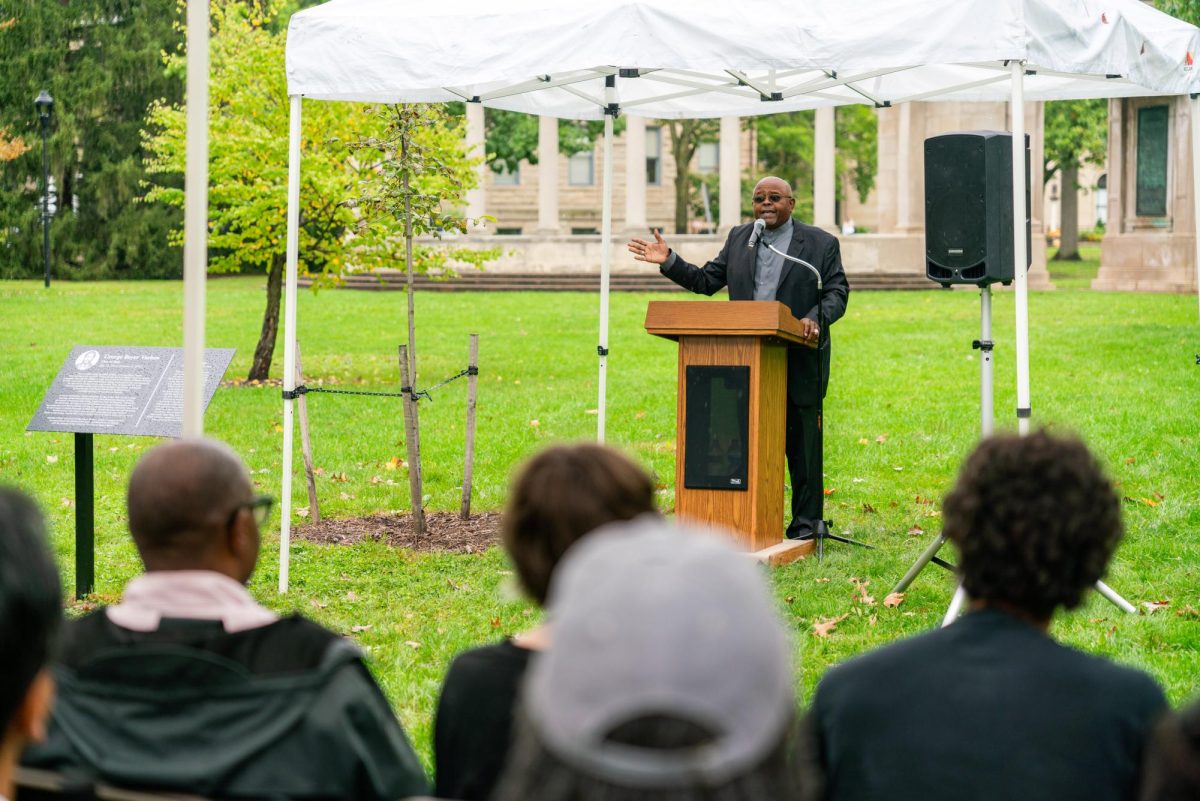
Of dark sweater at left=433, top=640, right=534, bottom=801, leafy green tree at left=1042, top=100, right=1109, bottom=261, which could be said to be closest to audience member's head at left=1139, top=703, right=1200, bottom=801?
dark sweater at left=433, top=640, right=534, bottom=801

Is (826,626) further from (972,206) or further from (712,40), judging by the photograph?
(712,40)

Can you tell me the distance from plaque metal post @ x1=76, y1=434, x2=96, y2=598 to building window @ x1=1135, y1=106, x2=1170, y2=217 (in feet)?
92.0

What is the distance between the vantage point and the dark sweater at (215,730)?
275 cm

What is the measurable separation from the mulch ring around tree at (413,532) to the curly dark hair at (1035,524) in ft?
22.1

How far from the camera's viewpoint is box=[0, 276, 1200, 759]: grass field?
772 centimetres

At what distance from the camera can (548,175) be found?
44656 mm

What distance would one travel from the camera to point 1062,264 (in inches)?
1948

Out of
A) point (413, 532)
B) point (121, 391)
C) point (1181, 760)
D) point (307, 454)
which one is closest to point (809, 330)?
point (413, 532)

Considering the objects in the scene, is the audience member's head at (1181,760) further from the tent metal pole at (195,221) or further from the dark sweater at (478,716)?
the tent metal pole at (195,221)

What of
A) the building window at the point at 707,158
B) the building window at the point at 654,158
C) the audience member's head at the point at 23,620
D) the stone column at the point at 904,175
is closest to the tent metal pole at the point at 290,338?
the audience member's head at the point at 23,620

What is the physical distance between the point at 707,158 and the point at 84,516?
60218 mm

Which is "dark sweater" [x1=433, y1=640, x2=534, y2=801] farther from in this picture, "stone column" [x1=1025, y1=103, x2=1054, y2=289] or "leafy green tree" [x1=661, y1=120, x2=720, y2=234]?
"leafy green tree" [x1=661, y1=120, x2=720, y2=234]

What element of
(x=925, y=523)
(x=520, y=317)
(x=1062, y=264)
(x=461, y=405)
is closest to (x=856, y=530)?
(x=925, y=523)

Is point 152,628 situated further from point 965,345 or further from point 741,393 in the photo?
point 965,345
